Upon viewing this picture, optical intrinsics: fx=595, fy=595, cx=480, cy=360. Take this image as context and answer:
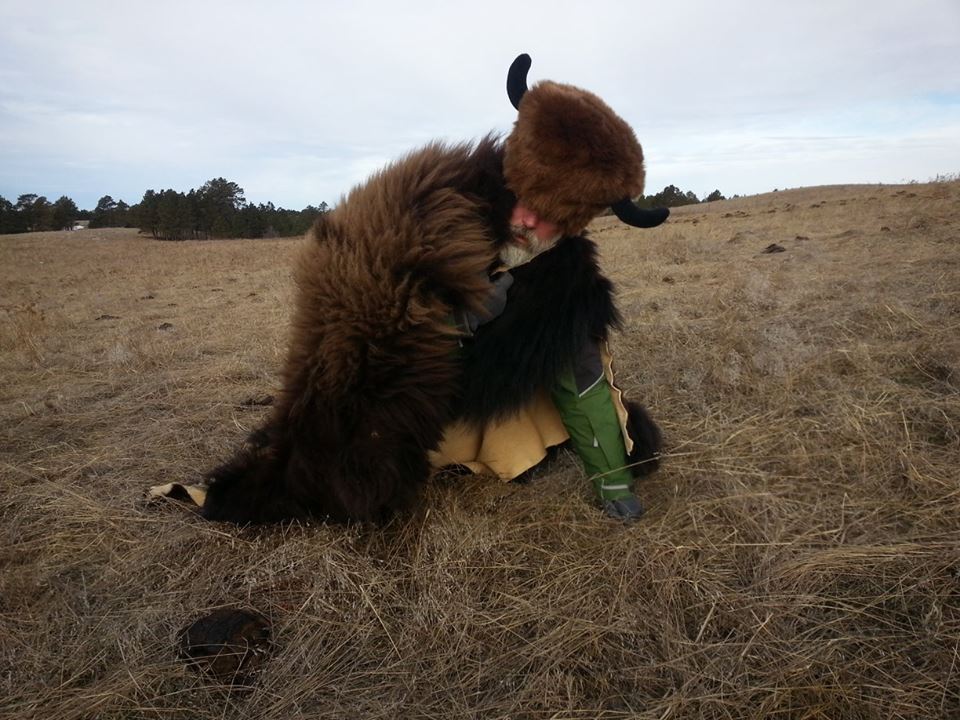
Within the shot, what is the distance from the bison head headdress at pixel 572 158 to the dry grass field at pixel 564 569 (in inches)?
39.0

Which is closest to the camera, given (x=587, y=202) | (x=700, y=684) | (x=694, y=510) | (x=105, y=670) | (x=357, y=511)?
→ (x=700, y=684)

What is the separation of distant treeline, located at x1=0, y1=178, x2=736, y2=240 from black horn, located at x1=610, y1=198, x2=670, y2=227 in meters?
34.9

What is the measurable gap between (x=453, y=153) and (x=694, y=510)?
138cm

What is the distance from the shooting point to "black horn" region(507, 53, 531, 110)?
177cm

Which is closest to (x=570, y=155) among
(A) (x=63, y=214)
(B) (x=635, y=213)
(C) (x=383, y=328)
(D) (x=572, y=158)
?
(D) (x=572, y=158)

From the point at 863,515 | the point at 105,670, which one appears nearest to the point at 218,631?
the point at 105,670

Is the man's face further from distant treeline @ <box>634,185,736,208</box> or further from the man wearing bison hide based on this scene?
distant treeline @ <box>634,185,736,208</box>

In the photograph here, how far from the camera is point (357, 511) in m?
1.76

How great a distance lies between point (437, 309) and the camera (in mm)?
1675

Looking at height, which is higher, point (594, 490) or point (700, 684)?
point (594, 490)

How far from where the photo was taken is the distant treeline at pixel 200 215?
123 ft

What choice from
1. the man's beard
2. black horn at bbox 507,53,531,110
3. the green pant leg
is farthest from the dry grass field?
black horn at bbox 507,53,531,110

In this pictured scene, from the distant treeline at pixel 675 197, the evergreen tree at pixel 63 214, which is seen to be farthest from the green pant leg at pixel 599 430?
the evergreen tree at pixel 63 214

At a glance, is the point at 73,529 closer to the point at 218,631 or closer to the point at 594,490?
the point at 218,631
